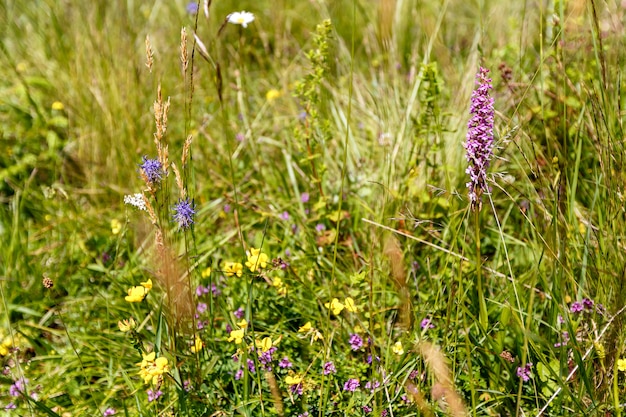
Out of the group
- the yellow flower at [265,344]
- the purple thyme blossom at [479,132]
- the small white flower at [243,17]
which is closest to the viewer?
the purple thyme blossom at [479,132]

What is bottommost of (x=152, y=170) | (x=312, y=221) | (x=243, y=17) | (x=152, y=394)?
(x=152, y=394)

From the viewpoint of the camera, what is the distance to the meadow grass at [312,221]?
1.49 m

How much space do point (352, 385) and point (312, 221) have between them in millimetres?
761

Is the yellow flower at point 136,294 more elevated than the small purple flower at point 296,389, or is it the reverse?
the yellow flower at point 136,294

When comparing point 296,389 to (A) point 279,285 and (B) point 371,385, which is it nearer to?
(B) point 371,385

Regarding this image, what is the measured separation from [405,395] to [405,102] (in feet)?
4.43

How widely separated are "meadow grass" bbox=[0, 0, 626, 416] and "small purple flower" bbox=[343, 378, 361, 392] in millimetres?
25

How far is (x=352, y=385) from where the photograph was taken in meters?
1.55

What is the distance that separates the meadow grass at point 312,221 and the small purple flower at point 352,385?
0.08 feet

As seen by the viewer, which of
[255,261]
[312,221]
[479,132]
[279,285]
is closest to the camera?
[479,132]

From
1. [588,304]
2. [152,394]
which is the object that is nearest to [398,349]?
[588,304]

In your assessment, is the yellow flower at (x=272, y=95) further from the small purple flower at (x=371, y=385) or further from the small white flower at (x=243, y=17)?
the small purple flower at (x=371, y=385)

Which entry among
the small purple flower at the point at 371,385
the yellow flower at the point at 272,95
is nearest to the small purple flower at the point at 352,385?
the small purple flower at the point at 371,385

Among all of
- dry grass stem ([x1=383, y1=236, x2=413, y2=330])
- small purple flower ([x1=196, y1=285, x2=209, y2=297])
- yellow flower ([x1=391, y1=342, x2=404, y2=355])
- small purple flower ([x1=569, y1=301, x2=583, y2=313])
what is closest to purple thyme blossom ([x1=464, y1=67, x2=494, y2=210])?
dry grass stem ([x1=383, y1=236, x2=413, y2=330])
